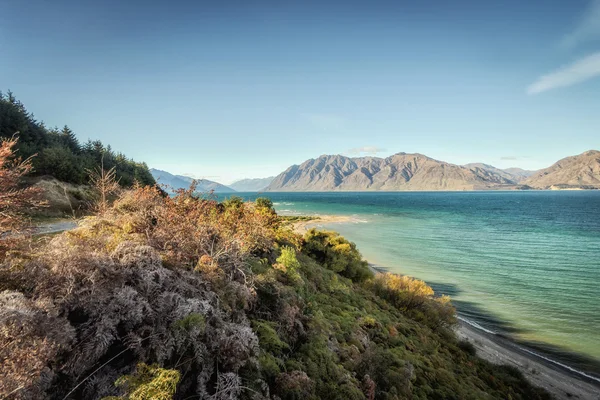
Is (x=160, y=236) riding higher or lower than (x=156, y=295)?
higher

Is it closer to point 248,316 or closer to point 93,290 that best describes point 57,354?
point 93,290

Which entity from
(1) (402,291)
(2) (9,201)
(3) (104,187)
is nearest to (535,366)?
(1) (402,291)

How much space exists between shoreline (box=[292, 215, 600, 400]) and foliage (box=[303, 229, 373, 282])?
24.4 feet

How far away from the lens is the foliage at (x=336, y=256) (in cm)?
2095

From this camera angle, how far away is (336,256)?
21.3 m

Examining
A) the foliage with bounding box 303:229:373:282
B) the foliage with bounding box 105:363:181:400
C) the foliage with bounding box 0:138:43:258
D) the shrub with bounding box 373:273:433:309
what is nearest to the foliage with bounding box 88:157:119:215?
the foliage with bounding box 0:138:43:258

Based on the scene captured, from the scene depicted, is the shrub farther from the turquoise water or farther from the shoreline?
the turquoise water

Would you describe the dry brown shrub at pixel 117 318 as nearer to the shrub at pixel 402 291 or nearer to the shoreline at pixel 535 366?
the shrub at pixel 402 291

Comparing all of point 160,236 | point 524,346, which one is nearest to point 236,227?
point 160,236

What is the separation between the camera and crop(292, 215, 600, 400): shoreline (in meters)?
13.3

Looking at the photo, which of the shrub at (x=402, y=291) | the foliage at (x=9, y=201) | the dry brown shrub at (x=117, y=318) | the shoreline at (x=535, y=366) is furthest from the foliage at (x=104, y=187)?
the shoreline at (x=535, y=366)

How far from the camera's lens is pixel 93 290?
428 cm

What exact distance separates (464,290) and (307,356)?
25.6 m

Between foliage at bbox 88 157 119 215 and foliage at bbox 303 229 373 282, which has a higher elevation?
foliage at bbox 88 157 119 215
